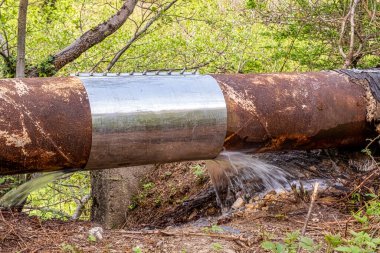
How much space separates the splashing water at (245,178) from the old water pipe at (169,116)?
0.36 m

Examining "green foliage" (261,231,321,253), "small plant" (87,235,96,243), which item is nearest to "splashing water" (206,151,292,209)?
"green foliage" (261,231,321,253)

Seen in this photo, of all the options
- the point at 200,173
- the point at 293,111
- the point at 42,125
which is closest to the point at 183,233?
the point at 42,125

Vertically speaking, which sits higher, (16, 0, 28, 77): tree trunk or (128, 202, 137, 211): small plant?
(16, 0, 28, 77): tree trunk

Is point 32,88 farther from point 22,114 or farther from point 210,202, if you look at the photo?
point 210,202

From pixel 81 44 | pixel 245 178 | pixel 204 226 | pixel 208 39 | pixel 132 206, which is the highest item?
pixel 81 44

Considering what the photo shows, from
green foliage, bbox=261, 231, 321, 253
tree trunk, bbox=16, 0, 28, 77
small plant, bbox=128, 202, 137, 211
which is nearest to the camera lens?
green foliage, bbox=261, 231, 321, 253

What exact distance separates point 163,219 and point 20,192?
45.6 inches

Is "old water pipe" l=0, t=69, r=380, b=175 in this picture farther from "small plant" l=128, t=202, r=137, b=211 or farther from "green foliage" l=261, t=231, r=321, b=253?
"small plant" l=128, t=202, r=137, b=211

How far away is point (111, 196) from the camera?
521 centimetres

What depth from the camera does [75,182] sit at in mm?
8414

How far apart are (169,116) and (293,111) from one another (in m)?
0.92

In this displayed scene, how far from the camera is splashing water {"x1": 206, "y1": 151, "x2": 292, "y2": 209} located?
4109mm

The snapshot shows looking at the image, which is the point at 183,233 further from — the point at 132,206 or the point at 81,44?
the point at 81,44

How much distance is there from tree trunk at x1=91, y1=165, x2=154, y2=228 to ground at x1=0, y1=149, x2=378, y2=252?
36 centimetres
